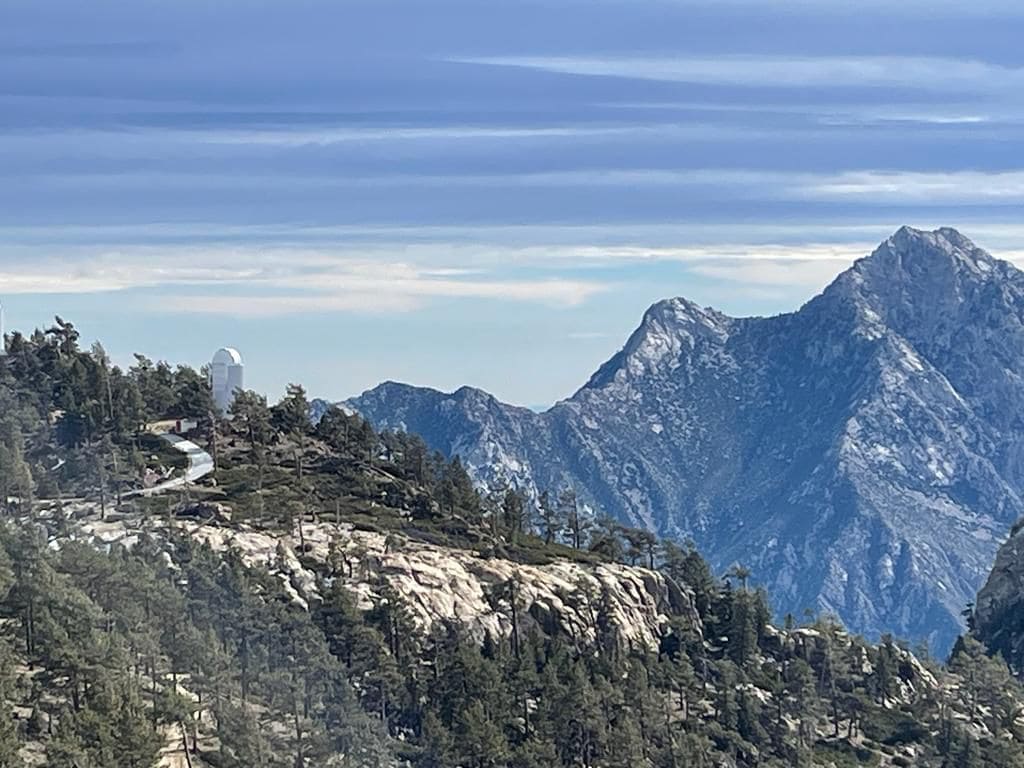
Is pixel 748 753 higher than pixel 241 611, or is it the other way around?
pixel 241 611

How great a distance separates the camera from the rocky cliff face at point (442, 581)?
543 ft

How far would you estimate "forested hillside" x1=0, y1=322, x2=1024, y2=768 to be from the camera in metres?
112

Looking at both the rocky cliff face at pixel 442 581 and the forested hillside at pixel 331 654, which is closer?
the forested hillside at pixel 331 654

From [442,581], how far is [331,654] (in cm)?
2983

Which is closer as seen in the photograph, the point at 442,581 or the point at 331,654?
the point at 331,654

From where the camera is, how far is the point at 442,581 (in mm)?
175750

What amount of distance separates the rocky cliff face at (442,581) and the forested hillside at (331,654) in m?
0.37

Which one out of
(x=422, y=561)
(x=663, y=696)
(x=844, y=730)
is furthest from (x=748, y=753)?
(x=422, y=561)

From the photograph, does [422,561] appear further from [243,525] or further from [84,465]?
[84,465]

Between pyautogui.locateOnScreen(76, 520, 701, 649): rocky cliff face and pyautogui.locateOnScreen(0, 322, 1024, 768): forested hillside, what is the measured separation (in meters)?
0.37

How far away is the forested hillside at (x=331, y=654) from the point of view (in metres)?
112

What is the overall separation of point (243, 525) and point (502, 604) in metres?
33.3

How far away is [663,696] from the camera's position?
177 m

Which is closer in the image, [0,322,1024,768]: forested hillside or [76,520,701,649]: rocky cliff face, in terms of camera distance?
[0,322,1024,768]: forested hillside
